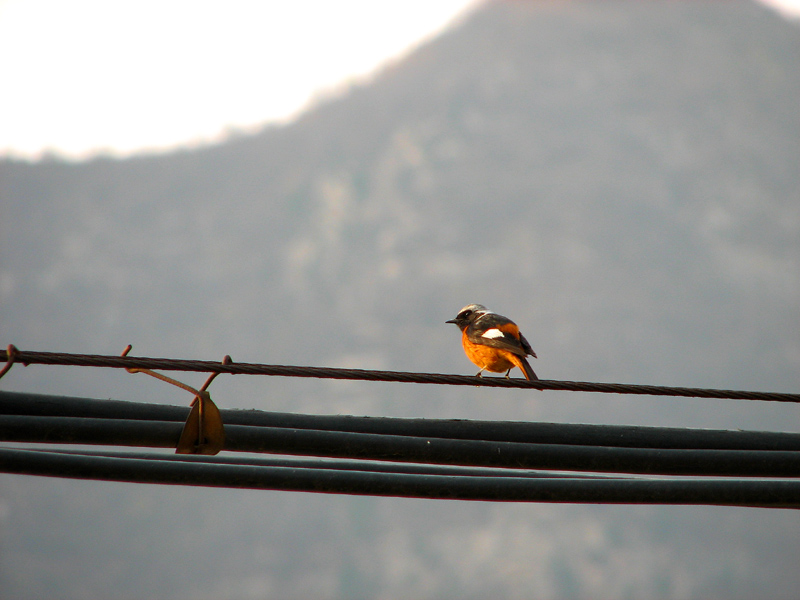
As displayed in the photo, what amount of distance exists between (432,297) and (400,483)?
496ft

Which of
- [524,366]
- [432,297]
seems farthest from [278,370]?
[432,297]

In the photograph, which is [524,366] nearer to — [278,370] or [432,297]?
[278,370]

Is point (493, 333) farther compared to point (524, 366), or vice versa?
point (493, 333)

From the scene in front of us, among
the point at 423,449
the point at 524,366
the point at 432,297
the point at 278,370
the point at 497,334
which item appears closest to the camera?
the point at 278,370

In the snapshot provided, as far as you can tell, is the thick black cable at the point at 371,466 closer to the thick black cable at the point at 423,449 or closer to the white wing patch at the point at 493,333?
the thick black cable at the point at 423,449

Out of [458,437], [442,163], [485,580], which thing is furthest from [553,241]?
[458,437]

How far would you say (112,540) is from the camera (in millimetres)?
125625

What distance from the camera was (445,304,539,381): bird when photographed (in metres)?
8.51

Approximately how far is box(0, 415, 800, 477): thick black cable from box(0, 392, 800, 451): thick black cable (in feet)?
0.15

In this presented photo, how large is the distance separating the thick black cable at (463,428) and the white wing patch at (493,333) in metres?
4.52

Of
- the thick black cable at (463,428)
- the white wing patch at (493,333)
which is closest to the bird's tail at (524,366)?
the white wing patch at (493,333)

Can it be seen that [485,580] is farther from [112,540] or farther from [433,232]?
[433,232]

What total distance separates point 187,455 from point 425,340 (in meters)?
148

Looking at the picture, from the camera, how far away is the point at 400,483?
3.87 meters
